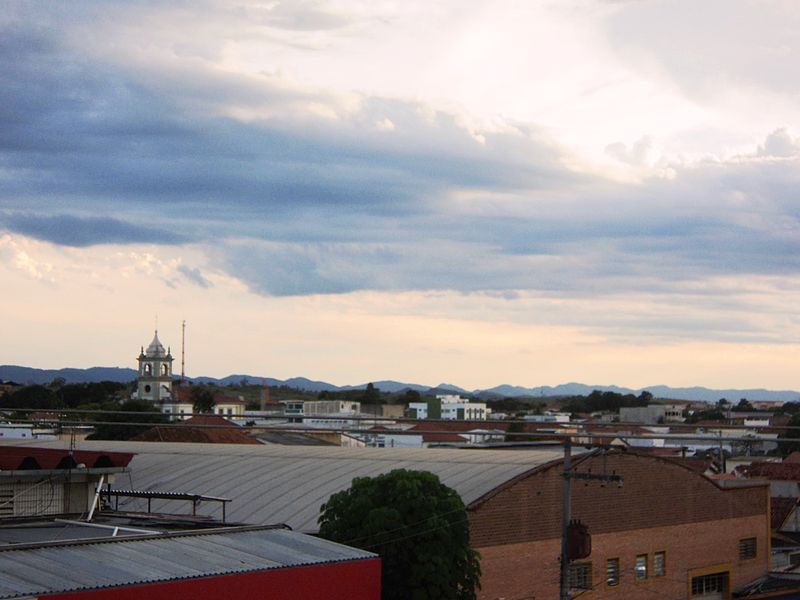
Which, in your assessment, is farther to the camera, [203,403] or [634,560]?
[203,403]

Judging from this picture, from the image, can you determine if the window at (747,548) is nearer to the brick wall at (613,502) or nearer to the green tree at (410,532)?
the brick wall at (613,502)

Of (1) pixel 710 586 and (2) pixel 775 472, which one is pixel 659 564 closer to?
(1) pixel 710 586

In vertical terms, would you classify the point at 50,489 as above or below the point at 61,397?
below

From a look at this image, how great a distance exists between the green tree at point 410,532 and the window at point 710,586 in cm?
1792

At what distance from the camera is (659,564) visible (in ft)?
142

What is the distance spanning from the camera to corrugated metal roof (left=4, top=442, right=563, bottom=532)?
38.4 m

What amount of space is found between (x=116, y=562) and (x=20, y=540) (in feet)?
10.7

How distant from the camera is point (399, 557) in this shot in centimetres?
2967

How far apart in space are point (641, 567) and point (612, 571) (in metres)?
1.82

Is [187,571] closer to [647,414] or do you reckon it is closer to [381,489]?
[381,489]

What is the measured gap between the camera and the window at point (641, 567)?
137ft

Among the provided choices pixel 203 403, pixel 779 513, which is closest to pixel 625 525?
pixel 779 513

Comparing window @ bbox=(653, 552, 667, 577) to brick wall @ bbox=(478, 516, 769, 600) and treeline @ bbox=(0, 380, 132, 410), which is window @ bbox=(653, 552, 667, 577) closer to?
brick wall @ bbox=(478, 516, 769, 600)

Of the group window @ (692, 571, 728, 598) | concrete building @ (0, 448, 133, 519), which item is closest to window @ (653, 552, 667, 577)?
window @ (692, 571, 728, 598)
